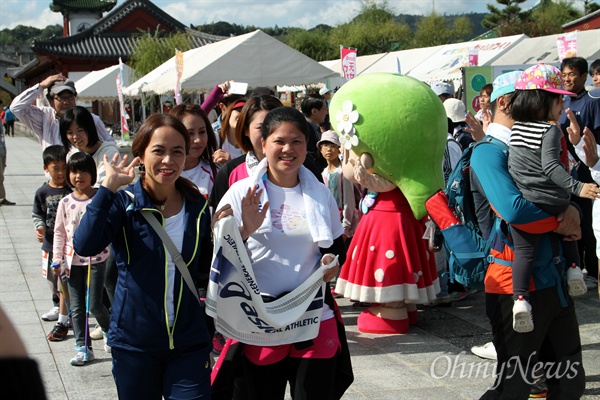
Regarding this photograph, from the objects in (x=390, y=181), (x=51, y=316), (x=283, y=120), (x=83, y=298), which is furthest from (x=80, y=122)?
(x=283, y=120)

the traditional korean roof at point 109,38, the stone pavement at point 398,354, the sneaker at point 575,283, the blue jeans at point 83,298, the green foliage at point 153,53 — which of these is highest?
the traditional korean roof at point 109,38

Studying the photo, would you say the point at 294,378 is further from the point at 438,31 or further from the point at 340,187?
the point at 438,31

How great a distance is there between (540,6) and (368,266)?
59.1 metres

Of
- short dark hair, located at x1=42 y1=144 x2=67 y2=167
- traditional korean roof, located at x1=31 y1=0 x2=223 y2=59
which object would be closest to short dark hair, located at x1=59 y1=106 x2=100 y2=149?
short dark hair, located at x1=42 y1=144 x2=67 y2=167

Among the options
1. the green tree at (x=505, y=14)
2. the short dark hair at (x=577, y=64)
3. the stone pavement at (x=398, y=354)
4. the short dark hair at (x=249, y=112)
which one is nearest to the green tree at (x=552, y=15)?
the green tree at (x=505, y=14)

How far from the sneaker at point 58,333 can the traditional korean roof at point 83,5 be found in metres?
64.7

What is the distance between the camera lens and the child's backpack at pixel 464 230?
375 centimetres

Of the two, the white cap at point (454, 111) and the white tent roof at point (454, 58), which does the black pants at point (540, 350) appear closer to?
the white cap at point (454, 111)

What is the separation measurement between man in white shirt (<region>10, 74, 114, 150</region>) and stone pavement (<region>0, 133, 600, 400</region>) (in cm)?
163

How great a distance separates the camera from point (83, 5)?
219ft

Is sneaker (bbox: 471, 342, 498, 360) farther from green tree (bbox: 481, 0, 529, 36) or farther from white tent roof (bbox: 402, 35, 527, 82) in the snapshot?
green tree (bbox: 481, 0, 529, 36)

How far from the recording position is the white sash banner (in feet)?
11.2

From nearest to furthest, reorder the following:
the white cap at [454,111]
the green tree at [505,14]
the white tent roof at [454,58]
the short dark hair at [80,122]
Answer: the short dark hair at [80,122], the white cap at [454,111], the white tent roof at [454,58], the green tree at [505,14]

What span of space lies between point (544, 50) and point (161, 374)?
16.8 meters
